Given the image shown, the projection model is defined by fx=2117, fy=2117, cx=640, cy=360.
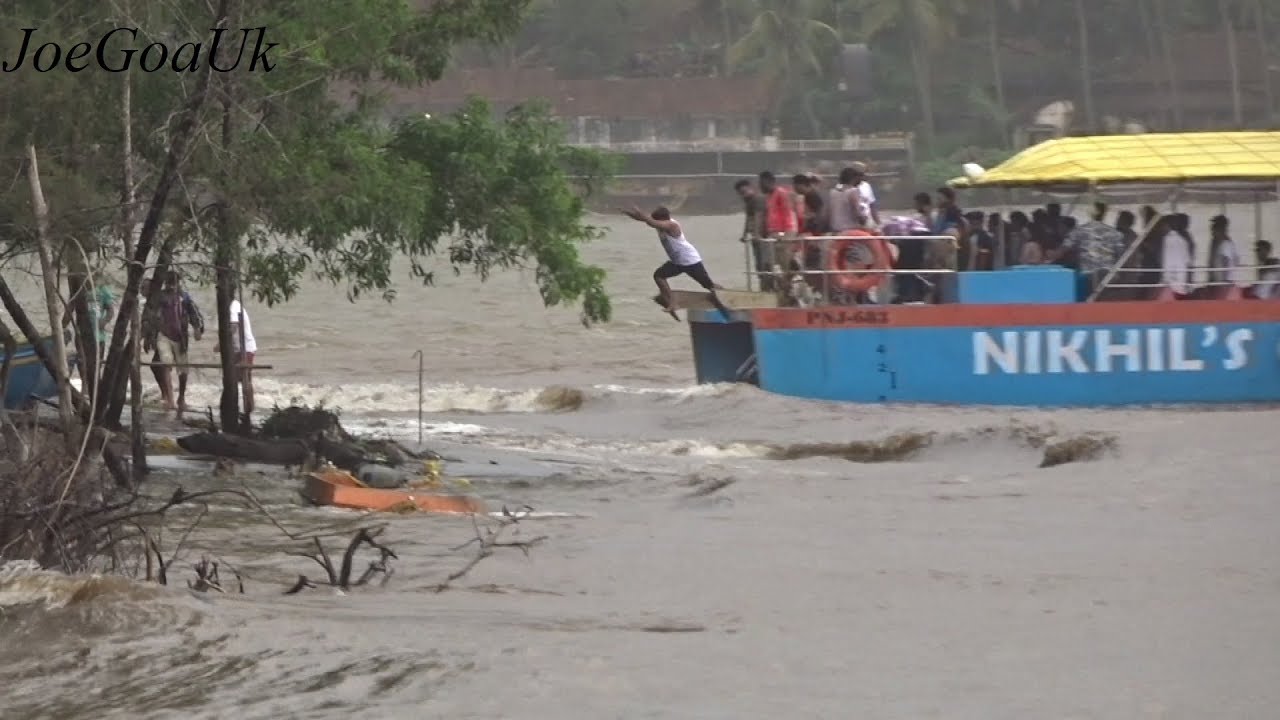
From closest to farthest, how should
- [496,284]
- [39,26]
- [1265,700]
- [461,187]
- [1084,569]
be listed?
[1265,700] → [1084,569] → [39,26] → [461,187] → [496,284]

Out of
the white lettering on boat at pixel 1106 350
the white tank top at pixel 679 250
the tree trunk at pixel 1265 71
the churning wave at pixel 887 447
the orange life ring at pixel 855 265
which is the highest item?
the tree trunk at pixel 1265 71

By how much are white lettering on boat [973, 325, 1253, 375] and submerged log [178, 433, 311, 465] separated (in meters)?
7.50

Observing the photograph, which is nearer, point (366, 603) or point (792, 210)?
point (366, 603)

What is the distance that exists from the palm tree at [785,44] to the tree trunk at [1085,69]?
8.17m

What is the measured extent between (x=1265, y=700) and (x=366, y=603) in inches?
160

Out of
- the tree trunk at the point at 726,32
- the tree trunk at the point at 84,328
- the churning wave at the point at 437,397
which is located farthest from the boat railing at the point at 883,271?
the tree trunk at the point at 726,32

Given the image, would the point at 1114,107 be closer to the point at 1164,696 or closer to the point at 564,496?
the point at 564,496

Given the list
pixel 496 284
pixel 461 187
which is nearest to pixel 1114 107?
pixel 496 284

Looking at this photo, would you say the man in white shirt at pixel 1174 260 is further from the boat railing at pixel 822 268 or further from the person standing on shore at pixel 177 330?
the person standing on shore at pixel 177 330

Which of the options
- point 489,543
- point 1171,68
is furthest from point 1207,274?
point 1171,68

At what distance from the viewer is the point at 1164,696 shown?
833 cm

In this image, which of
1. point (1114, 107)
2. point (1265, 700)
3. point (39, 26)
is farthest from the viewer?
point (1114, 107)

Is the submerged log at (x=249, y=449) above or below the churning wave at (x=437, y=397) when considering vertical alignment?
above

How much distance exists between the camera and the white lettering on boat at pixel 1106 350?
66.6 feet
